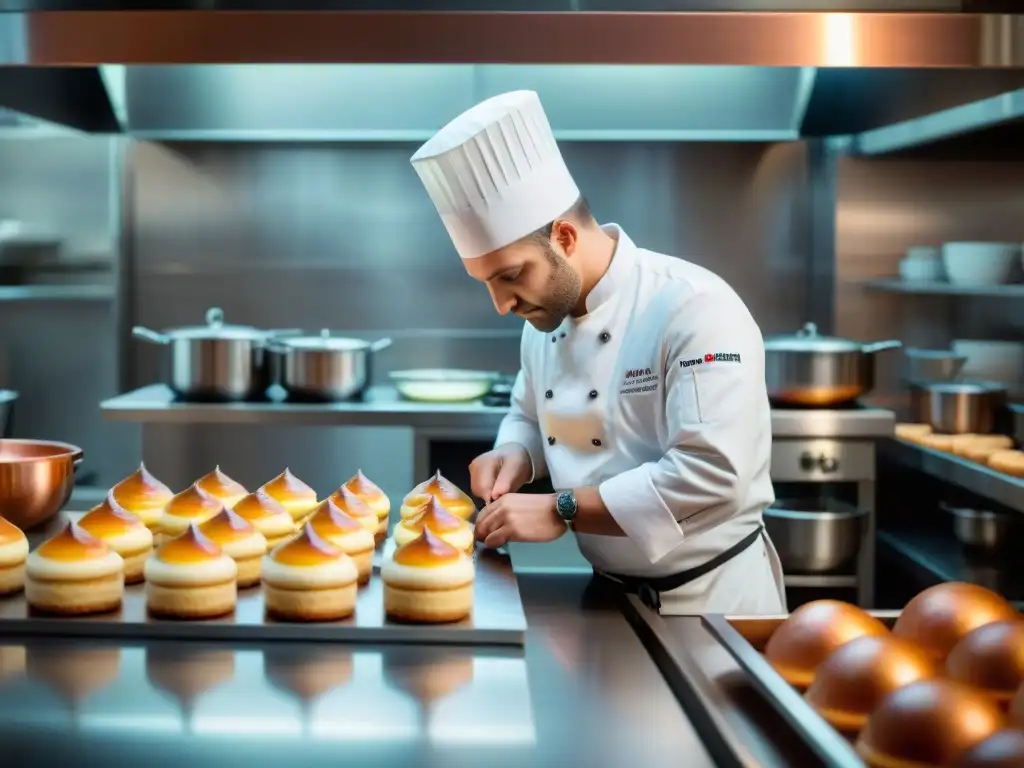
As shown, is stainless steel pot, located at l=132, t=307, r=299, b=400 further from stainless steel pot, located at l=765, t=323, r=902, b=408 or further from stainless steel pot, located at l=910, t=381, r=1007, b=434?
stainless steel pot, located at l=910, t=381, r=1007, b=434

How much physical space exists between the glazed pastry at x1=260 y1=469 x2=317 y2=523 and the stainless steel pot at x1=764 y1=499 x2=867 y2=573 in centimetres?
185

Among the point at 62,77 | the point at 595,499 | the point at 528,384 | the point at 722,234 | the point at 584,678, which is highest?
the point at 62,77

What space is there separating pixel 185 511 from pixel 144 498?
4.9 inches

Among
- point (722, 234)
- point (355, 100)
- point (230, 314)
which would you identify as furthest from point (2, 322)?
point (722, 234)

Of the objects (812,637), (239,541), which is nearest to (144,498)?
(239,541)

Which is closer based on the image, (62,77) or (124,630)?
(124,630)

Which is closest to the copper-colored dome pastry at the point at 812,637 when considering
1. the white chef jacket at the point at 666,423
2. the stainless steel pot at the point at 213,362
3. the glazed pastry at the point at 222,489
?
the white chef jacket at the point at 666,423

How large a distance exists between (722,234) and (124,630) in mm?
3162

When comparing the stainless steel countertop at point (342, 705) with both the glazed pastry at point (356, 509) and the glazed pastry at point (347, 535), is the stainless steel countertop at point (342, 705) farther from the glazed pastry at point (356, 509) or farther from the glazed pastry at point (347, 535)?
the glazed pastry at point (356, 509)

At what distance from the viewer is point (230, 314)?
175 inches

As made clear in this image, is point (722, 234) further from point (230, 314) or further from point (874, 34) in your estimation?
point (874, 34)

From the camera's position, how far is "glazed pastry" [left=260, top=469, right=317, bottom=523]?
2139 millimetres

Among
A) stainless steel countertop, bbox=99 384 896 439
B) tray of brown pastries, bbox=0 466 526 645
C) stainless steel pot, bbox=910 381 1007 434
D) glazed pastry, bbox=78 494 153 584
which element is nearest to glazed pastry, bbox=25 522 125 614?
tray of brown pastries, bbox=0 466 526 645

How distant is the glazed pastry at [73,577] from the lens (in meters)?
1.67
